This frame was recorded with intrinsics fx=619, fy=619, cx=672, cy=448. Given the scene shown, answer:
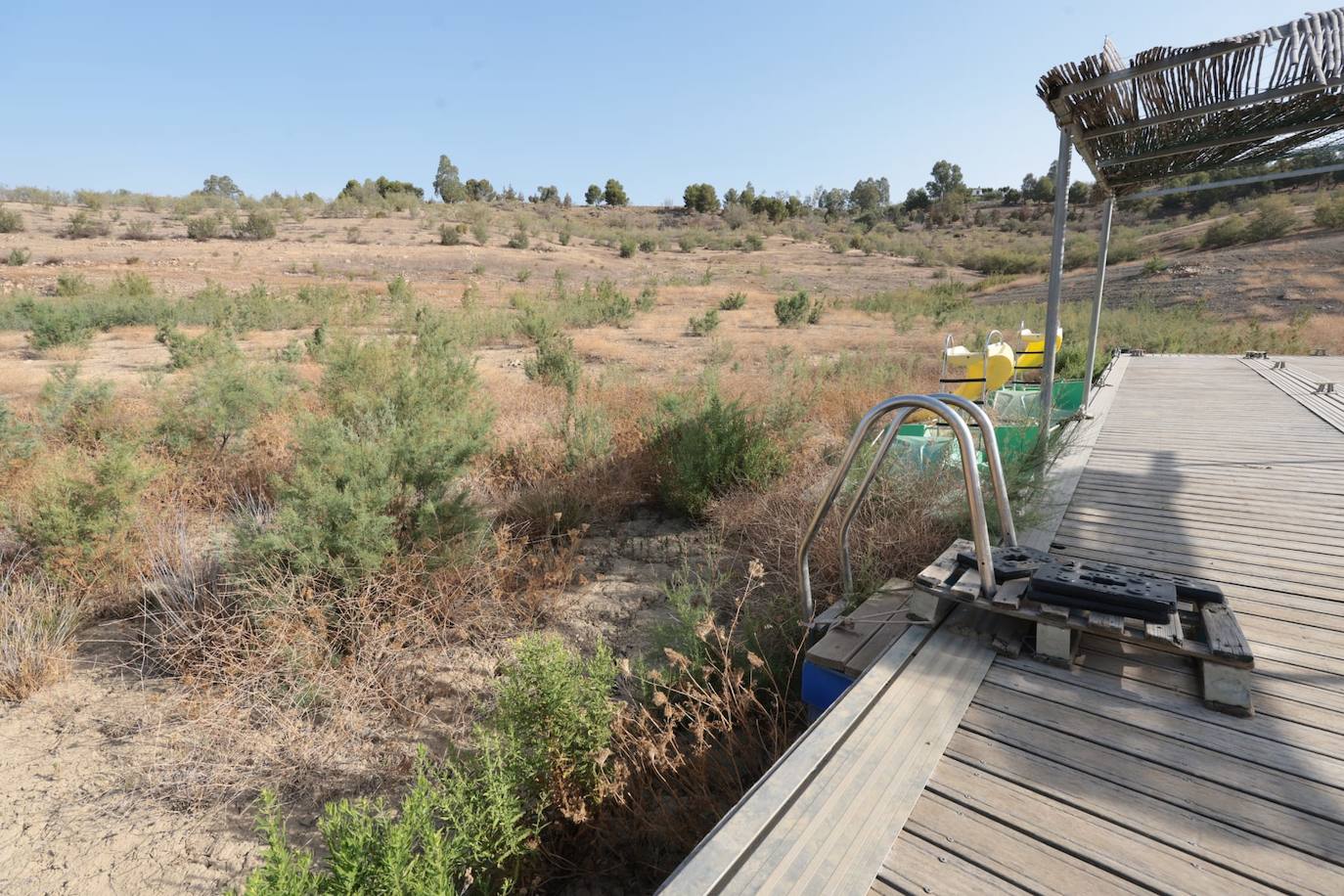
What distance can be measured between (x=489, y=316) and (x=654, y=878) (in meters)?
14.6

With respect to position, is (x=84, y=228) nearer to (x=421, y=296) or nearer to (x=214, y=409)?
(x=421, y=296)

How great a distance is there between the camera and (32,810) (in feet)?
8.24

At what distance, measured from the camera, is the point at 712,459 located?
17.6ft

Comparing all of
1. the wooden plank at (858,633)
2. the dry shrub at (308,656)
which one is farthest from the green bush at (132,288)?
the wooden plank at (858,633)

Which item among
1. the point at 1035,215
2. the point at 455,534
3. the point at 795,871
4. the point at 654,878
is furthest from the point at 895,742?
the point at 1035,215

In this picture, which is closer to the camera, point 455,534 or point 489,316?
point 455,534

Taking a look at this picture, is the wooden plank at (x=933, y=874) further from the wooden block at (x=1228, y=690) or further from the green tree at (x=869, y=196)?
the green tree at (x=869, y=196)

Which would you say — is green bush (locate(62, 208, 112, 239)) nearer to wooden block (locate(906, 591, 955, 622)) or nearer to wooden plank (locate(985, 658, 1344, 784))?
wooden block (locate(906, 591, 955, 622))

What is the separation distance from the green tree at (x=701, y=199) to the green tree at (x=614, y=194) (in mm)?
8777

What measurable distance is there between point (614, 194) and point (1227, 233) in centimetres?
5487

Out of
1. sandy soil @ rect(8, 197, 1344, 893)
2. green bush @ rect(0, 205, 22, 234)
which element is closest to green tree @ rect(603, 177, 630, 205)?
sandy soil @ rect(8, 197, 1344, 893)

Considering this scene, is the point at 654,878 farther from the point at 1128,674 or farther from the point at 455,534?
the point at 455,534

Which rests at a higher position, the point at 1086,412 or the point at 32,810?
the point at 1086,412

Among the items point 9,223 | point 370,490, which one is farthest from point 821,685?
point 9,223
